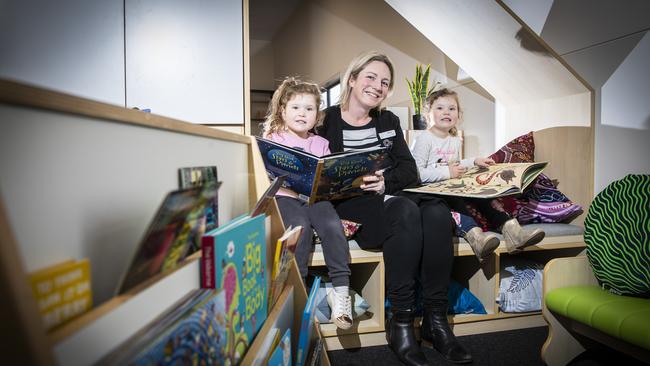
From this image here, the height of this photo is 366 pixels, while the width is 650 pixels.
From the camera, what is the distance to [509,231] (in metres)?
1.63

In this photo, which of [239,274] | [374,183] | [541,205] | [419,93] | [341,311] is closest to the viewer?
[239,274]

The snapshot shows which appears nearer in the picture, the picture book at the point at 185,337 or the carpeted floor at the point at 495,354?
the picture book at the point at 185,337

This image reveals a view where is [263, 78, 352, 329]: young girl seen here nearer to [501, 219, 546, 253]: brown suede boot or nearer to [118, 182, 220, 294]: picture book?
[501, 219, 546, 253]: brown suede boot

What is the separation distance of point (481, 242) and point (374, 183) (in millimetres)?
454

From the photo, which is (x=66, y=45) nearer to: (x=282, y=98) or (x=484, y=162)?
(x=282, y=98)

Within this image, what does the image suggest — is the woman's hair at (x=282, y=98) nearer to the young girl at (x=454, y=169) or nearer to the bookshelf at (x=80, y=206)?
the young girl at (x=454, y=169)

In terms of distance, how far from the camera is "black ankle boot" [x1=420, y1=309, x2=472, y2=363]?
4.57 ft

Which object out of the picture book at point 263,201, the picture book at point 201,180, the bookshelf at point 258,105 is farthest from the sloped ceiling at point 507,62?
the bookshelf at point 258,105

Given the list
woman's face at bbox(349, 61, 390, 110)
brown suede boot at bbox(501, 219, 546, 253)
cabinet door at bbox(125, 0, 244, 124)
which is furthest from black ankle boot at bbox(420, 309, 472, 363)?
cabinet door at bbox(125, 0, 244, 124)

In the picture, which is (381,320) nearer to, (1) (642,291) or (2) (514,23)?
(1) (642,291)

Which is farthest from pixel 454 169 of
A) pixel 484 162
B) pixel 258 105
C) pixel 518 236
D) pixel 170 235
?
pixel 258 105

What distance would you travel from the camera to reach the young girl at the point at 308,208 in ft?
4.59

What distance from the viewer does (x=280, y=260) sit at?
2.62 ft

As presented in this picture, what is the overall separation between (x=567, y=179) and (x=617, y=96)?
417 mm
